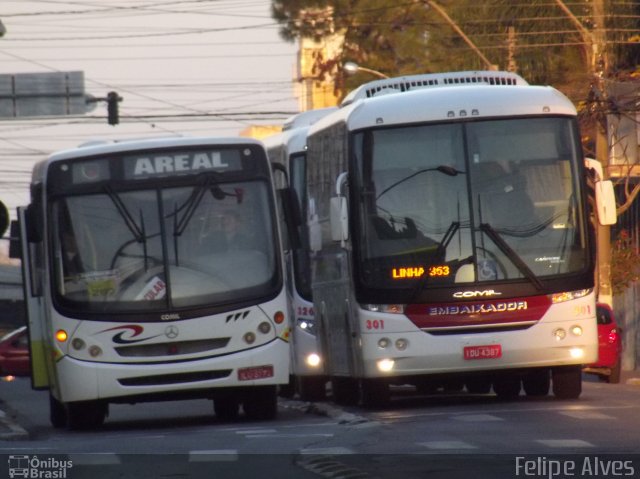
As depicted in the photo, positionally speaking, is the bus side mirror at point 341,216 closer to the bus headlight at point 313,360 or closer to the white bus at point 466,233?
the white bus at point 466,233

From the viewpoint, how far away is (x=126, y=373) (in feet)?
57.6

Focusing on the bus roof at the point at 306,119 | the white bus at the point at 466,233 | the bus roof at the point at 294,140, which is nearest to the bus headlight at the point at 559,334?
the white bus at the point at 466,233

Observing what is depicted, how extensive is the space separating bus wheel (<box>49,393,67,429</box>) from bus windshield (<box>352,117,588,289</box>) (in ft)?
12.5

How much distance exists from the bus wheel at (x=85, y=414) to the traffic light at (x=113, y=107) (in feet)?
66.8

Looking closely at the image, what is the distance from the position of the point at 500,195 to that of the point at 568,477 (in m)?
8.42

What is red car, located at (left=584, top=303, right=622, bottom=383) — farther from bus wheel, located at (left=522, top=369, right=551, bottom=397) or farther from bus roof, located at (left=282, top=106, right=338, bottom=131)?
bus wheel, located at (left=522, top=369, right=551, bottom=397)

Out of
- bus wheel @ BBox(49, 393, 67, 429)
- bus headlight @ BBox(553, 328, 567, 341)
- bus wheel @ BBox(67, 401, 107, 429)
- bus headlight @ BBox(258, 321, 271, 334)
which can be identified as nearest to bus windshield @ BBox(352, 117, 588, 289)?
bus headlight @ BBox(553, 328, 567, 341)

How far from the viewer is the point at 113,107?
3878 centimetres

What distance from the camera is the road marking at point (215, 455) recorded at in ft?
41.2

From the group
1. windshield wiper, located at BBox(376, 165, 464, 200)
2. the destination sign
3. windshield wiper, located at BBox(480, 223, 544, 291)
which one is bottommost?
windshield wiper, located at BBox(480, 223, 544, 291)

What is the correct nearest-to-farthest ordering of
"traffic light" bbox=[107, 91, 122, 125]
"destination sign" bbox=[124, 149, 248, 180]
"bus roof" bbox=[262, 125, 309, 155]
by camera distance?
1. "destination sign" bbox=[124, 149, 248, 180]
2. "bus roof" bbox=[262, 125, 309, 155]
3. "traffic light" bbox=[107, 91, 122, 125]

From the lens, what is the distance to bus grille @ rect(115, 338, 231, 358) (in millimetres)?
17641

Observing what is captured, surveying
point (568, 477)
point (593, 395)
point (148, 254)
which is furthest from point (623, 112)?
point (568, 477)

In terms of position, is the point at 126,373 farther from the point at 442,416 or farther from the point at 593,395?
the point at 593,395
